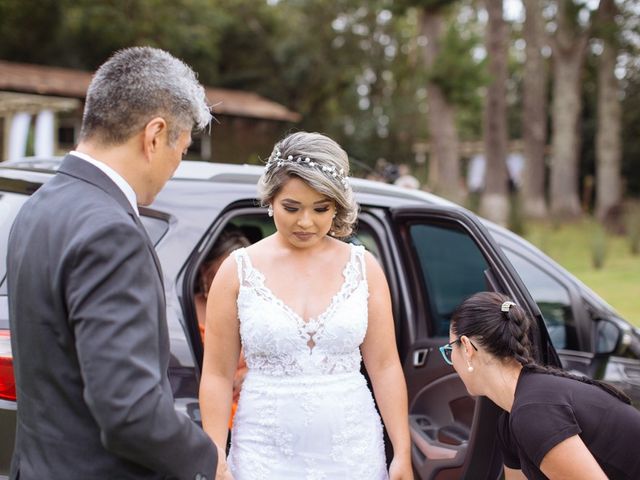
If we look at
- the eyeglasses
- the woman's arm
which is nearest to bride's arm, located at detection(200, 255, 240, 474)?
the eyeglasses

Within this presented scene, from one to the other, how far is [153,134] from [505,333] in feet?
4.53

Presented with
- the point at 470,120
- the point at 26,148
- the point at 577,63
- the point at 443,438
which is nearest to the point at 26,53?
the point at 26,148

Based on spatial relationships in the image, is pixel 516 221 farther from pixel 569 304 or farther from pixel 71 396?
pixel 71 396

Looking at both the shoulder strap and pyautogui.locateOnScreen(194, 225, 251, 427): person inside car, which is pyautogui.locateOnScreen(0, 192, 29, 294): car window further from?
pyautogui.locateOnScreen(194, 225, 251, 427): person inside car

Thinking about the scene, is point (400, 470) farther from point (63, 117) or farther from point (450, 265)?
point (63, 117)

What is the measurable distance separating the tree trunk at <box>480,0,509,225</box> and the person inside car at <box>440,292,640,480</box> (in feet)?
46.5

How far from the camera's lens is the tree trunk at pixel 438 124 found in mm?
17047

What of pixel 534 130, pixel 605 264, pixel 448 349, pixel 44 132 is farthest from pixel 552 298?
pixel 534 130

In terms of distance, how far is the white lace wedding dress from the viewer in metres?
2.54

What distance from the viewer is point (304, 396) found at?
257 cm

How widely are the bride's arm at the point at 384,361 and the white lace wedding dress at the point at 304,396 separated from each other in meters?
0.07

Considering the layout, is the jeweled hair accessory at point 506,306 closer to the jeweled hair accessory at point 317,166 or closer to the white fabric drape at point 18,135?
the jeweled hair accessory at point 317,166

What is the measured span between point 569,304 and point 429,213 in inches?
37.4

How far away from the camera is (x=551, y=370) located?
254cm
